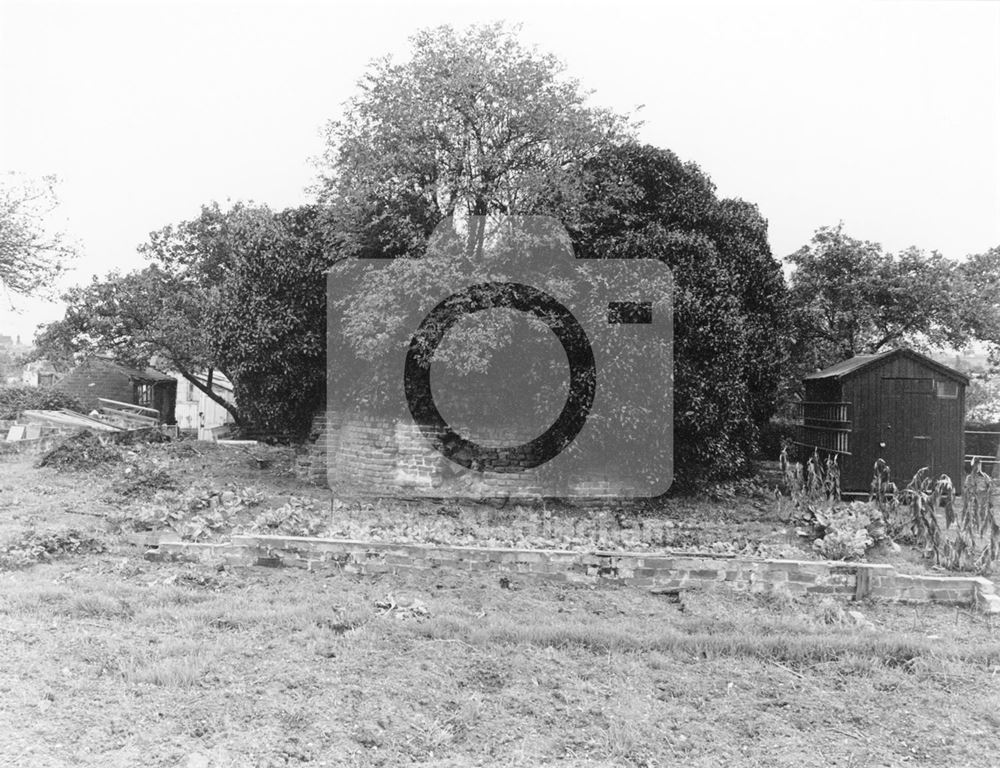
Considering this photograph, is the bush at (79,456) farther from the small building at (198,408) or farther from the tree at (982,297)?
the small building at (198,408)

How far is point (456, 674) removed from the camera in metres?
3.62

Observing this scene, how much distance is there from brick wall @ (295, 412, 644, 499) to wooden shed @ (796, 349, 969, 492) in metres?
3.66

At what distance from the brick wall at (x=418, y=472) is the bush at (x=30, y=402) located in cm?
1445

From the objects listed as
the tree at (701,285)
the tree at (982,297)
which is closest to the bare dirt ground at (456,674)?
the tree at (701,285)

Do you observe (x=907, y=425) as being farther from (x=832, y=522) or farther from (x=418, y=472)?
(x=418, y=472)

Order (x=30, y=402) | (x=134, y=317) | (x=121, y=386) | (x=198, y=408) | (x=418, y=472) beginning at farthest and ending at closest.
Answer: (x=198, y=408) → (x=121, y=386) → (x=30, y=402) → (x=134, y=317) → (x=418, y=472)

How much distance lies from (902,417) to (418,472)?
720cm

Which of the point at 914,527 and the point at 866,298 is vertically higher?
the point at 866,298

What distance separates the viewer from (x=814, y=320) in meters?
12.9

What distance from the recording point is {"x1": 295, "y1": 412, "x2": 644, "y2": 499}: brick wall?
368 inches

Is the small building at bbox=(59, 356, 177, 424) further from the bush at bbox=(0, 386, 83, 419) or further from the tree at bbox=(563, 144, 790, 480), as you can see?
the tree at bbox=(563, 144, 790, 480)

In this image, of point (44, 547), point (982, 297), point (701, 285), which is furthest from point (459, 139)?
point (982, 297)

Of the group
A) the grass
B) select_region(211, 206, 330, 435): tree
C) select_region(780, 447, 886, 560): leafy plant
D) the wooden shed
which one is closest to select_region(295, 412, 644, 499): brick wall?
select_region(211, 206, 330, 435): tree

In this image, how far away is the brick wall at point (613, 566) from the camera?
5047 millimetres
